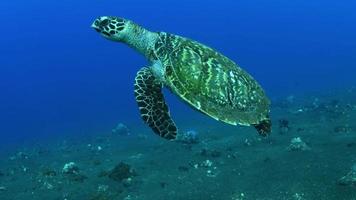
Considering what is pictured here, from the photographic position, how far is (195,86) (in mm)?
9375

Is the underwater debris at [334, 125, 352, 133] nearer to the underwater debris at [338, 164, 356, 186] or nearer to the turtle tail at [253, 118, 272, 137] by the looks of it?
the underwater debris at [338, 164, 356, 186]

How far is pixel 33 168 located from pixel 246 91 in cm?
1092

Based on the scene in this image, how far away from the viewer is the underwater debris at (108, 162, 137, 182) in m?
14.4

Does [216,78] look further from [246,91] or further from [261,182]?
[261,182]

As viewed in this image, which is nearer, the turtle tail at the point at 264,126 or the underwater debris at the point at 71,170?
the turtle tail at the point at 264,126

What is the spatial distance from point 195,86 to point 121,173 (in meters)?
6.05

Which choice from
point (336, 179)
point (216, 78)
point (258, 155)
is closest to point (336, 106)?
point (258, 155)

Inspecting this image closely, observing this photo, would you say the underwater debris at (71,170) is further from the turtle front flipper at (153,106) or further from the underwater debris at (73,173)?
the turtle front flipper at (153,106)

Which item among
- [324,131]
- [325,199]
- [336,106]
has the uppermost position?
[336,106]

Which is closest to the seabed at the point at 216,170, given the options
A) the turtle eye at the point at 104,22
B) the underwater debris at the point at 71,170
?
the underwater debris at the point at 71,170

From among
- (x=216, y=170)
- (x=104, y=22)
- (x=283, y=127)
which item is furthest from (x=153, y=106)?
(x=283, y=127)

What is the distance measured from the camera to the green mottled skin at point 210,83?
929 centimetres

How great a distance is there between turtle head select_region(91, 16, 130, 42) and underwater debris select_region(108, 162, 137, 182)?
17.1 ft

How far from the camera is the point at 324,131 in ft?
58.6
